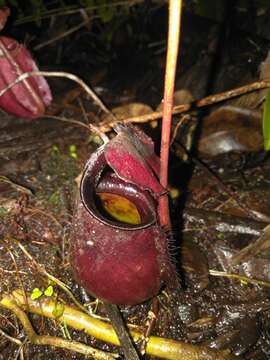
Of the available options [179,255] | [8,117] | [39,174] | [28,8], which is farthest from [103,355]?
[28,8]

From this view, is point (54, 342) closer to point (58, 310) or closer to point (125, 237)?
point (58, 310)

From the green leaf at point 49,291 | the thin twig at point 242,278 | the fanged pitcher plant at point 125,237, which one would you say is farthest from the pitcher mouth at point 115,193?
the thin twig at point 242,278

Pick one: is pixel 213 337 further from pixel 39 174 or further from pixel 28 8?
pixel 28 8

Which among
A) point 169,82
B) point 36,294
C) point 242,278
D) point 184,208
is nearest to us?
point 169,82

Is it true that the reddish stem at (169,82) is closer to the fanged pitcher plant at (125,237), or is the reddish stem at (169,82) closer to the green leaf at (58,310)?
the fanged pitcher plant at (125,237)

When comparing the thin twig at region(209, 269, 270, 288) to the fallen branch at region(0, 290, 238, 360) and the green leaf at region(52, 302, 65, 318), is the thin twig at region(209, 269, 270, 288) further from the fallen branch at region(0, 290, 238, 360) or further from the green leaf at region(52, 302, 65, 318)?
the green leaf at region(52, 302, 65, 318)

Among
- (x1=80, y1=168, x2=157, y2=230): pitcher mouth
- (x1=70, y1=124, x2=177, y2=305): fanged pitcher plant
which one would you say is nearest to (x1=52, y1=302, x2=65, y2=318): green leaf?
(x1=70, y1=124, x2=177, y2=305): fanged pitcher plant

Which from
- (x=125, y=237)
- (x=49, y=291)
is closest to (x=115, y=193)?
(x=125, y=237)
